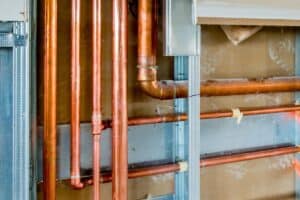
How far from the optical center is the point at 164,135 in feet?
7.19

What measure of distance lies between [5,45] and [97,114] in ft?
1.58

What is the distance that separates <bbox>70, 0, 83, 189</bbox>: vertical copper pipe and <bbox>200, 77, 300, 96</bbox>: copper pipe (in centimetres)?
69

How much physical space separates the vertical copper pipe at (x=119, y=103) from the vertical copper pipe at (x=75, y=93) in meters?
0.15

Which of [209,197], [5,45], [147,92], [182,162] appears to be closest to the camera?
[5,45]

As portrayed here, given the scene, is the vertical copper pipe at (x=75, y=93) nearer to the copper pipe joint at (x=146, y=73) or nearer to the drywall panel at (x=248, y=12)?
the copper pipe joint at (x=146, y=73)

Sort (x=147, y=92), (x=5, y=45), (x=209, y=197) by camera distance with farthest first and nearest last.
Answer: (x=209, y=197) < (x=147, y=92) < (x=5, y=45)

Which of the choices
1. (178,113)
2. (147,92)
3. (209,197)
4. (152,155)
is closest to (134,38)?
(147,92)

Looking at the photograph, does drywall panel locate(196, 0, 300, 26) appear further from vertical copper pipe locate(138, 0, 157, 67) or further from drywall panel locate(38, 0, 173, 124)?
drywall panel locate(38, 0, 173, 124)

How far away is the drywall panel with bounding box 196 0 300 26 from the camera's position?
1.82 meters

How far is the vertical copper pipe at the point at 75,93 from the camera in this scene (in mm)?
1766

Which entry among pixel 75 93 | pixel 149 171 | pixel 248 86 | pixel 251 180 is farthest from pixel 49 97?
pixel 251 180

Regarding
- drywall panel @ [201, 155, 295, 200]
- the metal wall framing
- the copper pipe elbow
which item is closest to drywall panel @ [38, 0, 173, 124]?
the copper pipe elbow

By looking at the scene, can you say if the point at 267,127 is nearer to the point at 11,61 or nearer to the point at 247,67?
the point at 247,67

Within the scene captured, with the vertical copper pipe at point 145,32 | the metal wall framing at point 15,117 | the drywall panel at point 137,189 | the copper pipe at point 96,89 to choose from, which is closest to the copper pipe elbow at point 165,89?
the vertical copper pipe at point 145,32
